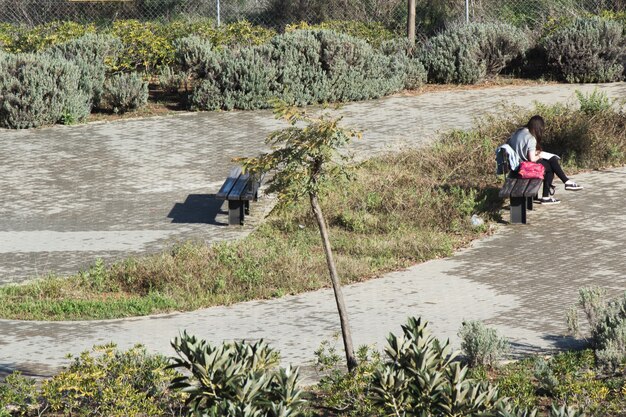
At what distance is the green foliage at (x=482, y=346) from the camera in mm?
8203

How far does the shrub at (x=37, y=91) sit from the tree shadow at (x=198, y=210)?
4684 millimetres

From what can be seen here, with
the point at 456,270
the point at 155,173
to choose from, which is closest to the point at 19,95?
the point at 155,173

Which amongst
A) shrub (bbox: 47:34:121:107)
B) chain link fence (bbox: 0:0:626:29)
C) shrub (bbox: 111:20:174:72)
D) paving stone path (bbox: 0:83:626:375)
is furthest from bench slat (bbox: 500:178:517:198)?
chain link fence (bbox: 0:0:626:29)

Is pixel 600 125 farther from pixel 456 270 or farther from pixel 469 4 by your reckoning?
pixel 469 4

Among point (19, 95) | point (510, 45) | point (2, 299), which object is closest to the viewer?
point (2, 299)

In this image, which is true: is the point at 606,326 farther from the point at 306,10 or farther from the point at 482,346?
the point at 306,10

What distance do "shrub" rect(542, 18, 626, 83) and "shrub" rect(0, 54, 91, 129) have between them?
8.53 meters

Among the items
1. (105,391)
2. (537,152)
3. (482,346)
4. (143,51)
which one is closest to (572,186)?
(537,152)

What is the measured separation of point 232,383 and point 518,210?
21.5 ft

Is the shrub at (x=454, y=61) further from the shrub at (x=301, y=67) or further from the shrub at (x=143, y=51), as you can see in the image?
the shrub at (x=143, y=51)

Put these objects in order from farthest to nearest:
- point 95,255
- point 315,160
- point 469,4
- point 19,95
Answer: point 469,4 < point 19,95 < point 95,255 < point 315,160

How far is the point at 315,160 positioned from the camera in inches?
310

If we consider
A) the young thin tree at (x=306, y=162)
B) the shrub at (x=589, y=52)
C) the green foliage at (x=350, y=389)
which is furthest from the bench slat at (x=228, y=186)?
the shrub at (x=589, y=52)

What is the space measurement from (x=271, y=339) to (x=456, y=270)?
266 cm
